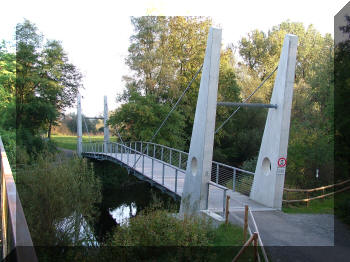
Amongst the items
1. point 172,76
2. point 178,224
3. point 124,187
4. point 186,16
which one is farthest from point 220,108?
point 178,224

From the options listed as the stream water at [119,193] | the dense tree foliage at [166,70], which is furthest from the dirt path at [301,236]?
the dense tree foliage at [166,70]

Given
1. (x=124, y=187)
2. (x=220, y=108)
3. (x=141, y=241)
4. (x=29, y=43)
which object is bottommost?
(x=124, y=187)

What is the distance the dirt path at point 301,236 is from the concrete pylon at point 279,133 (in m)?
0.55

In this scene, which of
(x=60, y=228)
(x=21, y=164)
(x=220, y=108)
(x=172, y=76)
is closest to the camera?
(x=60, y=228)

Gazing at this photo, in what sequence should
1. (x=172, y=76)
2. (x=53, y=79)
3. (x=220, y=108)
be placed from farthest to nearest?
(x=53, y=79)
(x=220, y=108)
(x=172, y=76)

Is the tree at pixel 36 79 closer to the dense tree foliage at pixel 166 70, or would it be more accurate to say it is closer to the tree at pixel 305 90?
the dense tree foliage at pixel 166 70

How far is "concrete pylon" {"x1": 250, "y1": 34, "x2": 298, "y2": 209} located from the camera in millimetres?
7504

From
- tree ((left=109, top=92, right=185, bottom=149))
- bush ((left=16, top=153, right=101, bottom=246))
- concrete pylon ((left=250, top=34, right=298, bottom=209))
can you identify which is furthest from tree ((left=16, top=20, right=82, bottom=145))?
concrete pylon ((left=250, top=34, right=298, bottom=209))

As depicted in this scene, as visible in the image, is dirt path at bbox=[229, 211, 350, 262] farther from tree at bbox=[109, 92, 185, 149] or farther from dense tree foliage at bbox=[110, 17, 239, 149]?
dense tree foliage at bbox=[110, 17, 239, 149]

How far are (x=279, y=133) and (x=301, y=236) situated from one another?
8.27ft

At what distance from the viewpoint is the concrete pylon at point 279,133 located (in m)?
7.50

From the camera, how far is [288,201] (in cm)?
785

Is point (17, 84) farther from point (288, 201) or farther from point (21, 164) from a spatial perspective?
point (288, 201)

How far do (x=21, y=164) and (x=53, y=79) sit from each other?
45.0ft
